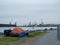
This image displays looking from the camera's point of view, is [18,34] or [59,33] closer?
[59,33]

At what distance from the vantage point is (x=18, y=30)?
4816 cm

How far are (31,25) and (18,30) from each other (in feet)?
281

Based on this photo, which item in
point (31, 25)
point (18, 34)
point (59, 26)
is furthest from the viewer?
point (31, 25)

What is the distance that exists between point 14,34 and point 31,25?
87.3 meters

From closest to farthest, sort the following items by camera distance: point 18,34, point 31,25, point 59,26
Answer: point 59,26, point 18,34, point 31,25

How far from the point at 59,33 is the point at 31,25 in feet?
377

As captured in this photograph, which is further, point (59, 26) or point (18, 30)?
point (18, 30)

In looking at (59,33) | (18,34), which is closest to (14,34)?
(18,34)

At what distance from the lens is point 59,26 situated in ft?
60.1

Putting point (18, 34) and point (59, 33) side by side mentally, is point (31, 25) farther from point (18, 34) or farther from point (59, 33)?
point (59, 33)

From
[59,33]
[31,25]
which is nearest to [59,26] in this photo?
Answer: [59,33]

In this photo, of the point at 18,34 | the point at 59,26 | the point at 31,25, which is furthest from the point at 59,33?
the point at 31,25

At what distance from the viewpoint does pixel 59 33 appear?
741 inches

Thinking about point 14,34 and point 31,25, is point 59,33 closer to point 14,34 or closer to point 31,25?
point 14,34
